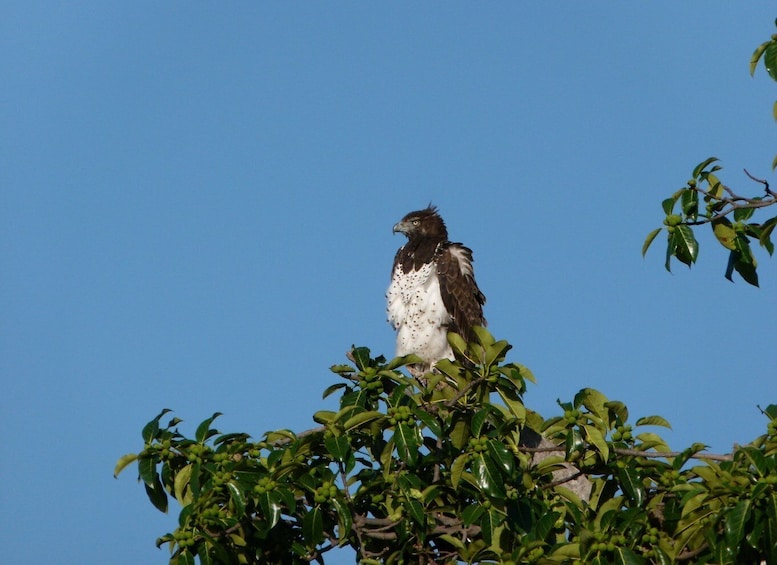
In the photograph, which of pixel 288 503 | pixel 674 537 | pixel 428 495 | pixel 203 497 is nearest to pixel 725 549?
pixel 674 537

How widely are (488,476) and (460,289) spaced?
486 centimetres

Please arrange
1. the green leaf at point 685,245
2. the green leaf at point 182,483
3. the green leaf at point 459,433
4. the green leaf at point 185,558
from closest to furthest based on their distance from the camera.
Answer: the green leaf at point 185,558 → the green leaf at point 685,245 → the green leaf at point 182,483 → the green leaf at point 459,433

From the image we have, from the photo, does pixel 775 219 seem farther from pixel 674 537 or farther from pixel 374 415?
pixel 374 415

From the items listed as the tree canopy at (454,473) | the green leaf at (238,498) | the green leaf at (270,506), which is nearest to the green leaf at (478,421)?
the tree canopy at (454,473)

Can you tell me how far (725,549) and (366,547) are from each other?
239cm

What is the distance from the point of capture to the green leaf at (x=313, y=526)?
670 cm

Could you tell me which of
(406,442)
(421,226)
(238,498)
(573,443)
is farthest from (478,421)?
(421,226)

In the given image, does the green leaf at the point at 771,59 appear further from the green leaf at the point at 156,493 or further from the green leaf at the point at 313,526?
the green leaf at the point at 156,493

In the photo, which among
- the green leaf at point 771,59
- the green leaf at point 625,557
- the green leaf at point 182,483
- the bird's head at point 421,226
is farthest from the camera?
the bird's head at point 421,226

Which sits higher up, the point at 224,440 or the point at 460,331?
the point at 460,331

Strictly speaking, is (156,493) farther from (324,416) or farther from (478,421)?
(478,421)

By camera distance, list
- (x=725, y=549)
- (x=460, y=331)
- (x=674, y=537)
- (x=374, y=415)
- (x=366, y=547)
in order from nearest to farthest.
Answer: (x=725, y=549) < (x=674, y=537) < (x=374, y=415) < (x=366, y=547) < (x=460, y=331)

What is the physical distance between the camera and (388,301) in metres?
11.7

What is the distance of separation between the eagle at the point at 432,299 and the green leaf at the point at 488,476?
4.46 metres
